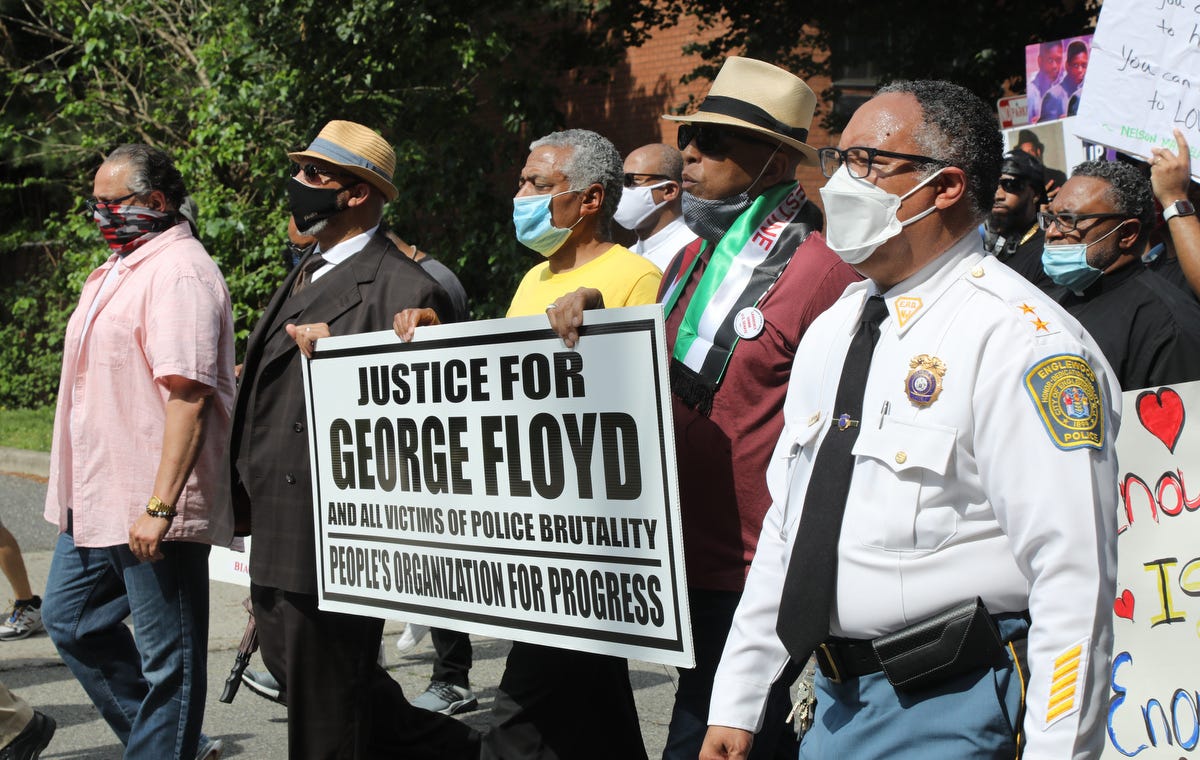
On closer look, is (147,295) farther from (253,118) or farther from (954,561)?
(253,118)

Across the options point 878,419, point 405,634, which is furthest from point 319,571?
point 405,634

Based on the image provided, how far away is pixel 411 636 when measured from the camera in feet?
21.4

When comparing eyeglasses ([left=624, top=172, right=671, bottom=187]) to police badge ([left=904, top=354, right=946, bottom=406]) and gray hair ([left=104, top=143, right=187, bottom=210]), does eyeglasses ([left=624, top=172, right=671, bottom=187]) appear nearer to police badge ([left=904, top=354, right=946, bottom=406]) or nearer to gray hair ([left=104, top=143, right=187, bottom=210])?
gray hair ([left=104, top=143, right=187, bottom=210])

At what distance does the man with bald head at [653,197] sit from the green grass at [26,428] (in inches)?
368

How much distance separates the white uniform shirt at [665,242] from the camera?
6.38 metres

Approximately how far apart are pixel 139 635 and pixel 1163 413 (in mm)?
3362

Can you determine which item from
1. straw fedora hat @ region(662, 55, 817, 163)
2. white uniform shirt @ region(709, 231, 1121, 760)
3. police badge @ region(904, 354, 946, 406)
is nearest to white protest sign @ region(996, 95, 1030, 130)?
straw fedora hat @ region(662, 55, 817, 163)

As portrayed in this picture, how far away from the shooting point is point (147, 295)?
419cm

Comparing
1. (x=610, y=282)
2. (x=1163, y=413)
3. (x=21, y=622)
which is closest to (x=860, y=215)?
(x=610, y=282)

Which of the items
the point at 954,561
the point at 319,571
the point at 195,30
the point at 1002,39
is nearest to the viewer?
the point at 954,561

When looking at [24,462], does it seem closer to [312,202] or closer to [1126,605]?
[312,202]

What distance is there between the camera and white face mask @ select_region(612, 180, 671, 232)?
6766 mm

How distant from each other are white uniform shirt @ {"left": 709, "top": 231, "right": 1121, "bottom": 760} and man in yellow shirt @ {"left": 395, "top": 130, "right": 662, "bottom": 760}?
3.62 feet

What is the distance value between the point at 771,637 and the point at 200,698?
2.36 metres
